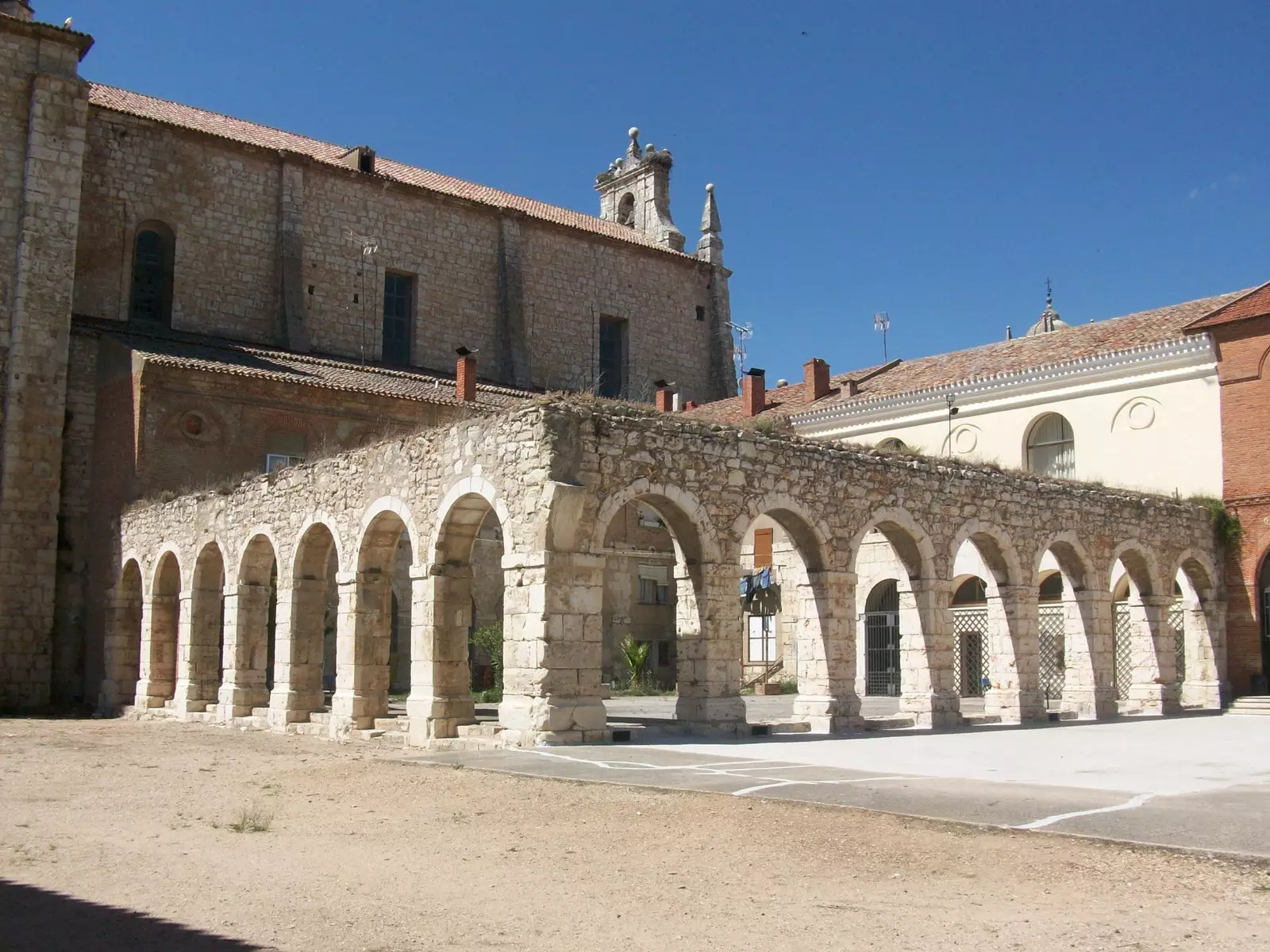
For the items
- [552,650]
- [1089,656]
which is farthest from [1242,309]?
[552,650]

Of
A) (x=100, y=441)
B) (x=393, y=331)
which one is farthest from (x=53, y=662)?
(x=393, y=331)

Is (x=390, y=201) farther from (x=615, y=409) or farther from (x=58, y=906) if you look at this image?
(x=58, y=906)

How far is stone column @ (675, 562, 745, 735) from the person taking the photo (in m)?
13.5

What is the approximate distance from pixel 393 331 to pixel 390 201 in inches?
133

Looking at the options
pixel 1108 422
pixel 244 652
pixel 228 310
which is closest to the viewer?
pixel 244 652

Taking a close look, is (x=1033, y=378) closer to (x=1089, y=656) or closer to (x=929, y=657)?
(x=1089, y=656)

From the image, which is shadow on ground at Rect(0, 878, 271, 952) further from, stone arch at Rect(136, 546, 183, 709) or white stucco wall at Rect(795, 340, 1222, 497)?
white stucco wall at Rect(795, 340, 1222, 497)

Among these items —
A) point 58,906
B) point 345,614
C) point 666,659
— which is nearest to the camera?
point 58,906

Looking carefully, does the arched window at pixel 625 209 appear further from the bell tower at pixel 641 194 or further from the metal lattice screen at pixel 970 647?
the metal lattice screen at pixel 970 647

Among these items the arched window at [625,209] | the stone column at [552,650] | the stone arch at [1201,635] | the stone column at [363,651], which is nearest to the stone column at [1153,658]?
the stone arch at [1201,635]

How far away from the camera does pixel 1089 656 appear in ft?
61.1

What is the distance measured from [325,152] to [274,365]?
8436 mm

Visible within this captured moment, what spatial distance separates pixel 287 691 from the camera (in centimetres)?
1628

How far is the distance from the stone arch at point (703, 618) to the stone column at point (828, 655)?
143cm
